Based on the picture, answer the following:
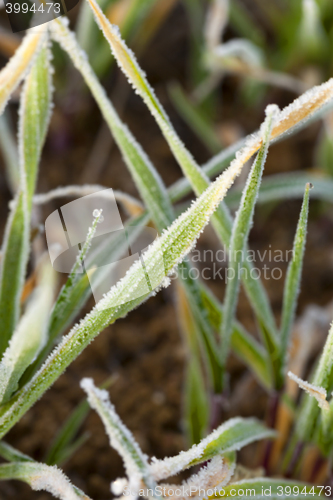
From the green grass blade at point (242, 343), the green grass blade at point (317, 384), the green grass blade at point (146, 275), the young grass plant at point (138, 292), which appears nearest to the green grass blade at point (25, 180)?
the young grass plant at point (138, 292)

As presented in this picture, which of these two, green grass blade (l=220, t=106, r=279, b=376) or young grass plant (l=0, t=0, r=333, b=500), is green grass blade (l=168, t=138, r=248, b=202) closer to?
young grass plant (l=0, t=0, r=333, b=500)

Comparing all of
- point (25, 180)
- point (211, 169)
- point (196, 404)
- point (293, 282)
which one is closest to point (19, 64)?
point (25, 180)

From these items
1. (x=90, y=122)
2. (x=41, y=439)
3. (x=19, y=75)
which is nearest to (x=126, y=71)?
(x=19, y=75)

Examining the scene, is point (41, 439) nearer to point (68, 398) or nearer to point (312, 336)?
point (68, 398)

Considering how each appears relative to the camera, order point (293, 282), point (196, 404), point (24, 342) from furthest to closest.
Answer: point (196, 404) → point (293, 282) → point (24, 342)

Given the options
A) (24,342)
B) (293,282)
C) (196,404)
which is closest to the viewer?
(24,342)

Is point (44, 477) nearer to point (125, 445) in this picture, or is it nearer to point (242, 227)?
point (125, 445)

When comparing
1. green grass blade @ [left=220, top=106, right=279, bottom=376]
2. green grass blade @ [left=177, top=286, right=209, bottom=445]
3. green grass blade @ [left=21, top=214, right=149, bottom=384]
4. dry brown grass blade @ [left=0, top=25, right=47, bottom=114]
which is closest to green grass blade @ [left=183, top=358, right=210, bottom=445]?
green grass blade @ [left=177, top=286, right=209, bottom=445]
